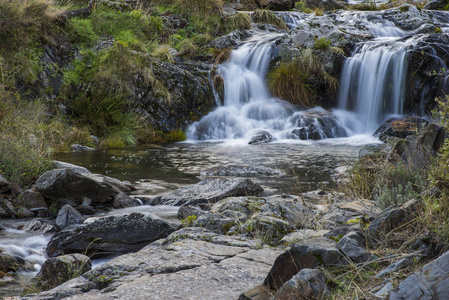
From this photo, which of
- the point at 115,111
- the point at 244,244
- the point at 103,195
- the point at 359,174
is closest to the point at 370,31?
the point at 115,111

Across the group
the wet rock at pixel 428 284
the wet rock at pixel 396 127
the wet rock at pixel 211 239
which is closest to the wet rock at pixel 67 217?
the wet rock at pixel 211 239

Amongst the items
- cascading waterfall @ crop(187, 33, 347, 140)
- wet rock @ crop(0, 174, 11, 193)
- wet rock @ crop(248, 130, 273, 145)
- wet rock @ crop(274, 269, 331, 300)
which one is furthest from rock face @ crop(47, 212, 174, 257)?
cascading waterfall @ crop(187, 33, 347, 140)

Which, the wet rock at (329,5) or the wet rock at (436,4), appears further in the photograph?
the wet rock at (329,5)

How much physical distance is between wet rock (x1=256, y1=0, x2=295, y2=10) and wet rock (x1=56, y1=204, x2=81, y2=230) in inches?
721

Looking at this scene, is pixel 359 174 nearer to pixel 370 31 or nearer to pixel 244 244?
pixel 244 244

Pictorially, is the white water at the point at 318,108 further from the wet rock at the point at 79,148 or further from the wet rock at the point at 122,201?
the wet rock at the point at 122,201

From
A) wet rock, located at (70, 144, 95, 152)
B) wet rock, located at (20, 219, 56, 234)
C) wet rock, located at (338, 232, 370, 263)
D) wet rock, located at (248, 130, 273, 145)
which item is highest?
wet rock, located at (338, 232, 370, 263)

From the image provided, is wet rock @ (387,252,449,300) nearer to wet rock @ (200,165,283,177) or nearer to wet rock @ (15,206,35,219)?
wet rock @ (15,206,35,219)

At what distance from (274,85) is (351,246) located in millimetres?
12876

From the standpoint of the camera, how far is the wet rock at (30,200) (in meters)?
6.06

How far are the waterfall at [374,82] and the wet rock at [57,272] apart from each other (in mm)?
11942

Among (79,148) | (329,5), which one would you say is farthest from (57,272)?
(329,5)

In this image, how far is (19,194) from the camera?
6.25m

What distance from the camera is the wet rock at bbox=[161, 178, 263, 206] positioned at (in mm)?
6223
